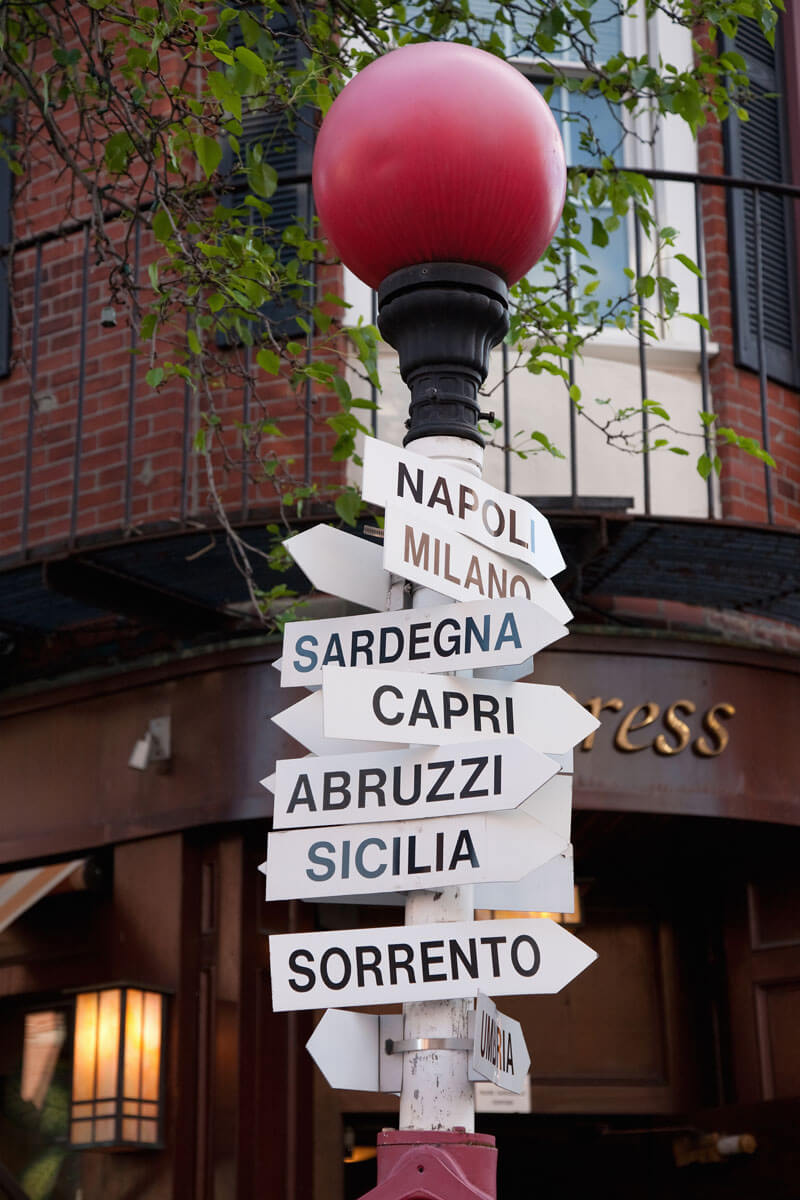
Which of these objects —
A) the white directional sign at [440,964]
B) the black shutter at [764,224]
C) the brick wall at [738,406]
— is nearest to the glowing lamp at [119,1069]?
the brick wall at [738,406]

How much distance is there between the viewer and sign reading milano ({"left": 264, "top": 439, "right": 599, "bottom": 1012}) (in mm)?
2854

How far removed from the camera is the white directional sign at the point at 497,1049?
111 inches

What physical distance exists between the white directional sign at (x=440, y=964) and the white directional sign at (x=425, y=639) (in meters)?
0.49

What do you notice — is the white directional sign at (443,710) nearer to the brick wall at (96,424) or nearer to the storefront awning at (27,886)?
the brick wall at (96,424)

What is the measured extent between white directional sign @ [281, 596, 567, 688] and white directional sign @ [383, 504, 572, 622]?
0.07 meters

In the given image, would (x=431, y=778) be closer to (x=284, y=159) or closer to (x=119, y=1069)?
(x=119, y=1069)

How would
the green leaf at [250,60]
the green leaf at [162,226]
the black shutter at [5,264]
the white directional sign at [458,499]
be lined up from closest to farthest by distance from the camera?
the white directional sign at [458,499] < the green leaf at [250,60] < the green leaf at [162,226] < the black shutter at [5,264]

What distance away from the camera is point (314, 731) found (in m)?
3.21

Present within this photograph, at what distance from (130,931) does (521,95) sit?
4362 millimetres

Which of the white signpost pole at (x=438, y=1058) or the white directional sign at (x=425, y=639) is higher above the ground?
the white directional sign at (x=425, y=639)

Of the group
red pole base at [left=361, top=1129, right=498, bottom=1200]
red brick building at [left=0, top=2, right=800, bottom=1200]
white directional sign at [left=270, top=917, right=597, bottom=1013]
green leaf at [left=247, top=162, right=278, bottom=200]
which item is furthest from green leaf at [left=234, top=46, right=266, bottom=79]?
red pole base at [left=361, top=1129, right=498, bottom=1200]

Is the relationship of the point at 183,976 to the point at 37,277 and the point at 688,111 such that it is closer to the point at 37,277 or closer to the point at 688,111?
the point at 37,277

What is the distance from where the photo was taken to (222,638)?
6836 millimetres

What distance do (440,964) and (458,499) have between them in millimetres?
898
